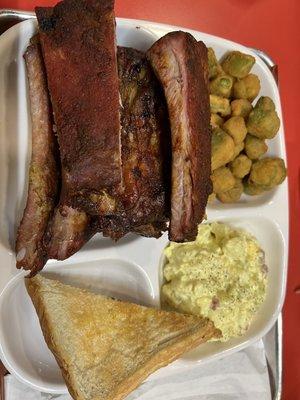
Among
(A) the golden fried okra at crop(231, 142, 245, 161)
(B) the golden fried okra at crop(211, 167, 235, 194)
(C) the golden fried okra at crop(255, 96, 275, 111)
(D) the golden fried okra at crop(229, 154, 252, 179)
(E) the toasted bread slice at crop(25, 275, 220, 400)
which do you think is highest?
(C) the golden fried okra at crop(255, 96, 275, 111)

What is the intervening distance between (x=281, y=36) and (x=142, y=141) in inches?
56.8

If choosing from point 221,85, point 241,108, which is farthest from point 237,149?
point 221,85

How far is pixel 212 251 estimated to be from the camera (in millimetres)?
2461

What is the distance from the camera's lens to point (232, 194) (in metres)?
2.42

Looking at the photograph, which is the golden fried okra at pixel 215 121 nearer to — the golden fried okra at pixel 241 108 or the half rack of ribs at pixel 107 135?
the golden fried okra at pixel 241 108

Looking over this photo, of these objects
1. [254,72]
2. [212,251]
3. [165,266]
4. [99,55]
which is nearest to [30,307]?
[165,266]

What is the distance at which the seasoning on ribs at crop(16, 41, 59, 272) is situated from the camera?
189 centimetres

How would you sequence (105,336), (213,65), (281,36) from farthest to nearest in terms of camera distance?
(281,36)
(213,65)
(105,336)

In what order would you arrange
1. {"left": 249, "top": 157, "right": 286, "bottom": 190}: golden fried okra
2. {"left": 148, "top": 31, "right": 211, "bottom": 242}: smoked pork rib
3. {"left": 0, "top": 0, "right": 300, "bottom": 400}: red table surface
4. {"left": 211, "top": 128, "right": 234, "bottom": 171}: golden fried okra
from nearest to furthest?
1. {"left": 148, "top": 31, "right": 211, "bottom": 242}: smoked pork rib
2. {"left": 211, "top": 128, "right": 234, "bottom": 171}: golden fried okra
3. {"left": 249, "top": 157, "right": 286, "bottom": 190}: golden fried okra
4. {"left": 0, "top": 0, "right": 300, "bottom": 400}: red table surface

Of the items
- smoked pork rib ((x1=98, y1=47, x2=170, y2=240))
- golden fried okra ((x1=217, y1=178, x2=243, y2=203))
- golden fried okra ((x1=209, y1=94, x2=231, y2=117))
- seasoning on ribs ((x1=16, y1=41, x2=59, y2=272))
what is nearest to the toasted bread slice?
seasoning on ribs ((x1=16, y1=41, x2=59, y2=272))

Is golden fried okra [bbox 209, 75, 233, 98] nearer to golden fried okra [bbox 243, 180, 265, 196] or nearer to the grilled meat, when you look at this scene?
golden fried okra [bbox 243, 180, 265, 196]

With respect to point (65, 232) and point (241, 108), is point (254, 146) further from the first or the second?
point (65, 232)

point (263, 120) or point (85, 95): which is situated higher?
point (85, 95)

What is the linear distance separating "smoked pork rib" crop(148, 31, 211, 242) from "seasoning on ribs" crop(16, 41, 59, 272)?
39cm
